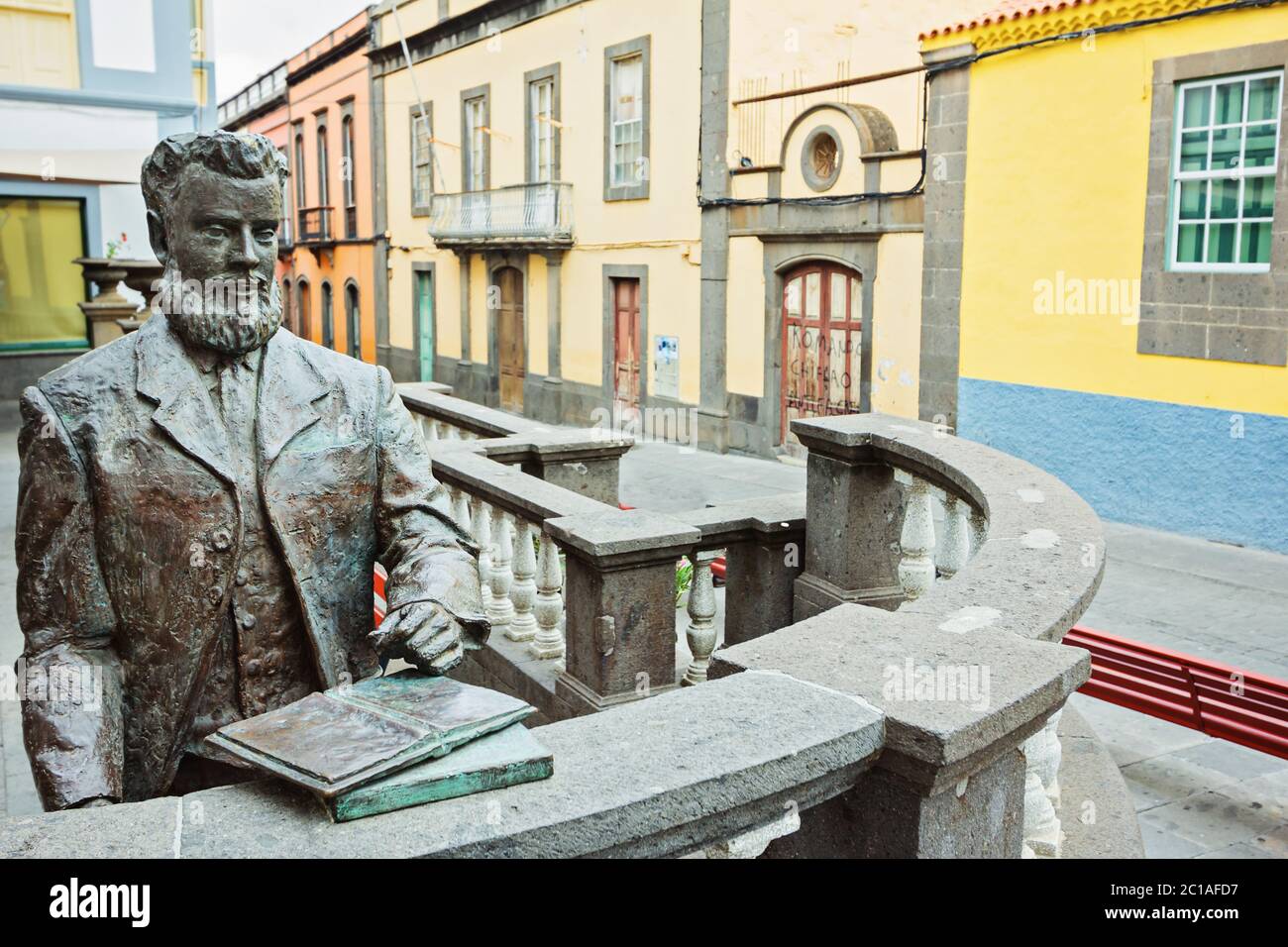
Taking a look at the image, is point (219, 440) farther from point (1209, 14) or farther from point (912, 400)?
point (912, 400)

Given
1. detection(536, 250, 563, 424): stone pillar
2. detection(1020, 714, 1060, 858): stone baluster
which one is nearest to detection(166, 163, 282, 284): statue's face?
detection(1020, 714, 1060, 858): stone baluster

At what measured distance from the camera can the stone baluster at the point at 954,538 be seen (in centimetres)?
428

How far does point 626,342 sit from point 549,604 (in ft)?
49.0

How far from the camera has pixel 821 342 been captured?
15.3 m

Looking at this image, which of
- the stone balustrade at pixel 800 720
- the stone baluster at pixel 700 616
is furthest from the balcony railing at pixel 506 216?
the stone balustrade at pixel 800 720

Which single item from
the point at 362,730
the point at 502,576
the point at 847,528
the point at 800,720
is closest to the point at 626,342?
the point at 502,576

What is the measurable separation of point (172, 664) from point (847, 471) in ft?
9.70

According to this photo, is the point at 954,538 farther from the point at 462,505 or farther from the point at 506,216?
the point at 506,216

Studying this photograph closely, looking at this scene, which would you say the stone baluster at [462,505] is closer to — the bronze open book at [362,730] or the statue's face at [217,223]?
the statue's face at [217,223]

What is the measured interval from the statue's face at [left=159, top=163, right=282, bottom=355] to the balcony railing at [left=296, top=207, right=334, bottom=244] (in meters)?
31.1

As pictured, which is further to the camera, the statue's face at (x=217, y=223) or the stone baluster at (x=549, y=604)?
the stone baluster at (x=549, y=604)

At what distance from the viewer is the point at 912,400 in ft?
45.0

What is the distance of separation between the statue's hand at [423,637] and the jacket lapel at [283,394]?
405 mm
